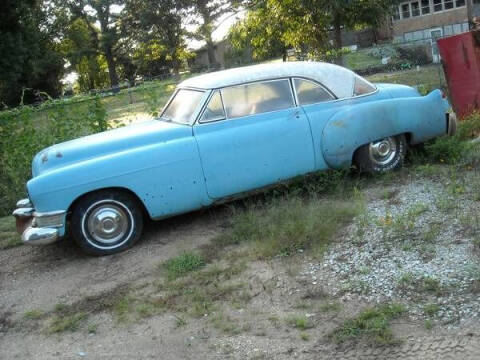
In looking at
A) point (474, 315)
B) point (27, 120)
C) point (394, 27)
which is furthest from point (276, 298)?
point (394, 27)

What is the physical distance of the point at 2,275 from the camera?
6.13m

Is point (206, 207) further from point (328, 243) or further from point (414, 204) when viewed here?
point (414, 204)

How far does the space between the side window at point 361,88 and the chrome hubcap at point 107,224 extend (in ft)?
10.3

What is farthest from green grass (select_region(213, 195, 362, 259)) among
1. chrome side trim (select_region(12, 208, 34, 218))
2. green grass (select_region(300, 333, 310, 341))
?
chrome side trim (select_region(12, 208, 34, 218))

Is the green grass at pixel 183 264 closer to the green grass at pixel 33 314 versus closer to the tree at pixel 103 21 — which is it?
the green grass at pixel 33 314

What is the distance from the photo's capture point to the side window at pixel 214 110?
6528mm

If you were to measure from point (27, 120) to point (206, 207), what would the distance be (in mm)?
4243

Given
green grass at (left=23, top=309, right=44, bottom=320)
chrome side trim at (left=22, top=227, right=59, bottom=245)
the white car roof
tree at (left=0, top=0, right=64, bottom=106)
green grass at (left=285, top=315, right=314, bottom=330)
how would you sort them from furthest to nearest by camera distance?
tree at (left=0, top=0, right=64, bottom=106) < the white car roof < chrome side trim at (left=22, top=227, right=59, bottom=245) < green grass at (left=23, top=309, right=44, bottom=320) < green grass at (left=285, top=315, right=314, bottom=330)

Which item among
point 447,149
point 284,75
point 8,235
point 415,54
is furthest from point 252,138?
point 415,54

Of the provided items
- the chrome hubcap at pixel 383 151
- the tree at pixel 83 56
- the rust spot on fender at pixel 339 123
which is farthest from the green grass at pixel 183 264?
the tree at pixel 83 56

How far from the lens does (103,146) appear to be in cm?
630

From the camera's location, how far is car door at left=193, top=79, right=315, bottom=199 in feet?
21.0

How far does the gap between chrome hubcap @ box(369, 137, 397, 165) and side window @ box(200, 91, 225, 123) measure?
1.92 m

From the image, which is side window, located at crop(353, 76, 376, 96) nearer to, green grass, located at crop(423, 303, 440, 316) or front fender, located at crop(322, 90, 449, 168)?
front fender, located at crop(322, 90, 449, 168)
